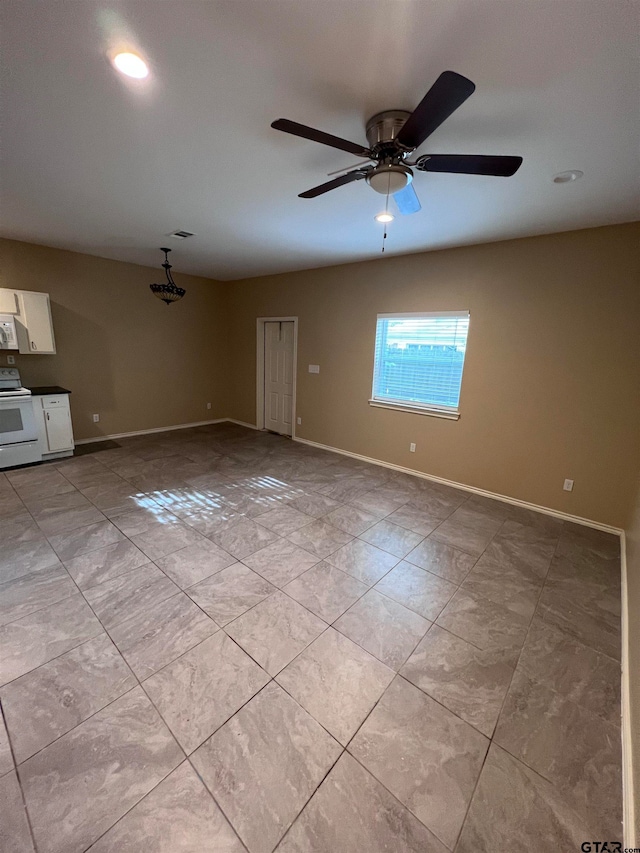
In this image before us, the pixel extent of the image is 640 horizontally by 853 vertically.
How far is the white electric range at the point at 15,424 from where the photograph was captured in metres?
3.88

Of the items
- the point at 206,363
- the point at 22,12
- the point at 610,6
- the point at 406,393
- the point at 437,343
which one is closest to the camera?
the point at 610,6

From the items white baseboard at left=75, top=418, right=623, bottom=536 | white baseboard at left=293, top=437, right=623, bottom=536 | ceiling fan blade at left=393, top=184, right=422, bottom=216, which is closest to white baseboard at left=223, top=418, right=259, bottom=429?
white baseboard at left=75, top=418, right=623, bottom=536

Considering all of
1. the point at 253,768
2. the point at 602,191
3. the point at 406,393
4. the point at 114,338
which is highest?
the point at 602,191

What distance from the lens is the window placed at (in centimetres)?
383

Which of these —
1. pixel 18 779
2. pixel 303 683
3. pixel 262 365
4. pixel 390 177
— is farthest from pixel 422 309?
pixel 18 779

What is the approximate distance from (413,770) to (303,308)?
509 centimetres

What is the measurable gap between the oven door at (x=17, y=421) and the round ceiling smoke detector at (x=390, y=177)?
453 centimetres

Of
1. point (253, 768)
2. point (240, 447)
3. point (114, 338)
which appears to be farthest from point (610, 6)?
point (114, 338)

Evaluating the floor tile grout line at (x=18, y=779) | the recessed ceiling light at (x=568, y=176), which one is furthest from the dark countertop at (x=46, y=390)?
the recessed ceiling light at (x=568, y=176)

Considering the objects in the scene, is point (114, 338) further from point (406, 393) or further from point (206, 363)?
point (406, 393)

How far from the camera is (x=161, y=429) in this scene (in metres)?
6.01

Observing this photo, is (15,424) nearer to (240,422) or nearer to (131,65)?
(240,422)

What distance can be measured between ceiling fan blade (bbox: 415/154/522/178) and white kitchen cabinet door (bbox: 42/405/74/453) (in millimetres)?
4903

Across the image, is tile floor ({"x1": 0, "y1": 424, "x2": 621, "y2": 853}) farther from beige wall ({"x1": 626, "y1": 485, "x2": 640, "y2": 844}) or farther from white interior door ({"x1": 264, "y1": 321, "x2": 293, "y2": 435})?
white interior door ({"x1": 264, "y1": 321, "x2": 293, "y2": 435})
